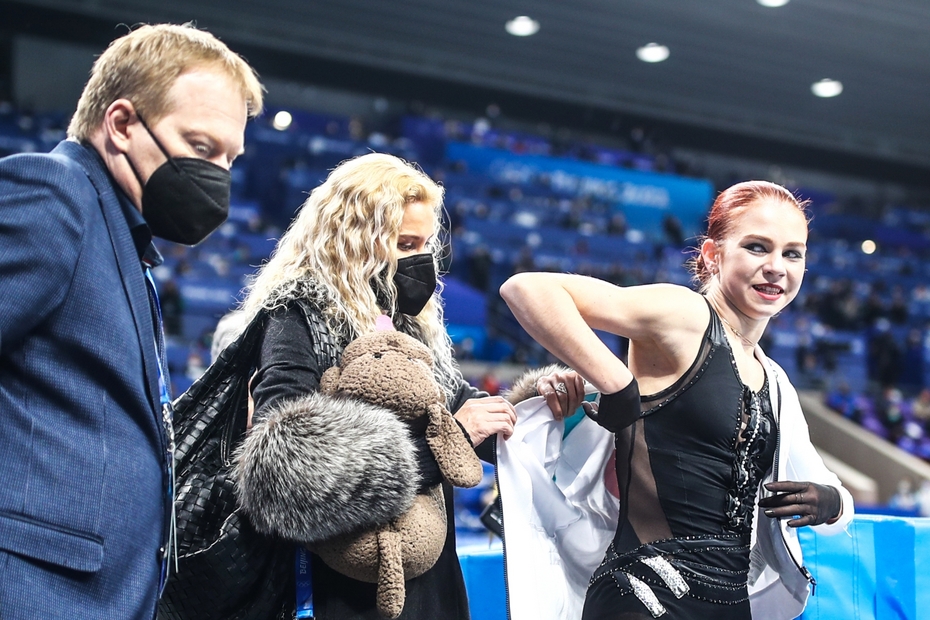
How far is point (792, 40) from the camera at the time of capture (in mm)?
13906

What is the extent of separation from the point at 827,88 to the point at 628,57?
13.1 ft

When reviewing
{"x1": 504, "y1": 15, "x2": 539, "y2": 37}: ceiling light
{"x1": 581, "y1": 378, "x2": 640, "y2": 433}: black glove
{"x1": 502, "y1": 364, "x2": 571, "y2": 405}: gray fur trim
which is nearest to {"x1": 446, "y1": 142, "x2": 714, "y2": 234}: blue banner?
{"x1": 504, "y1": 15, "x2": 539, "y2": 37}: ceiling light

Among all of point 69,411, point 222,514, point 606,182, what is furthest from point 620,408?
point 606,182

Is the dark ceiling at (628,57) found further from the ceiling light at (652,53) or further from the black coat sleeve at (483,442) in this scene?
the black coat sleeve at (483,442)

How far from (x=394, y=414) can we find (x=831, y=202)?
71.0 ft

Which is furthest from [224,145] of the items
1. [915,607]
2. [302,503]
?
[915,607]

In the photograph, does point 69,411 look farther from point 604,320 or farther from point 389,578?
point 604,320

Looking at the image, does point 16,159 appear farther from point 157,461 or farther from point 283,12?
point 283,12

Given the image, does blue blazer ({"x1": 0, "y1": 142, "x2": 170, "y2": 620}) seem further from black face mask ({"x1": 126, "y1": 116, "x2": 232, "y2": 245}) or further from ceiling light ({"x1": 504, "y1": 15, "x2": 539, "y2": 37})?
ceiling light ({"x1": 504, "y1": 15, "x2": 539, "y2": 37})

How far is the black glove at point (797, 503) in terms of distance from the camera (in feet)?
6.04

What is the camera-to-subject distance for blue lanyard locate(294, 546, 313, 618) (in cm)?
155

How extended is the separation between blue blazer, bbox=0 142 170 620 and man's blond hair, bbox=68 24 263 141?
14 centimetres

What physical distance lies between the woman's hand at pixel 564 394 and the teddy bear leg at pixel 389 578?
2.25 feet

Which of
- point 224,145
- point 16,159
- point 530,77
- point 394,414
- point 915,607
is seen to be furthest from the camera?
point 530,77
